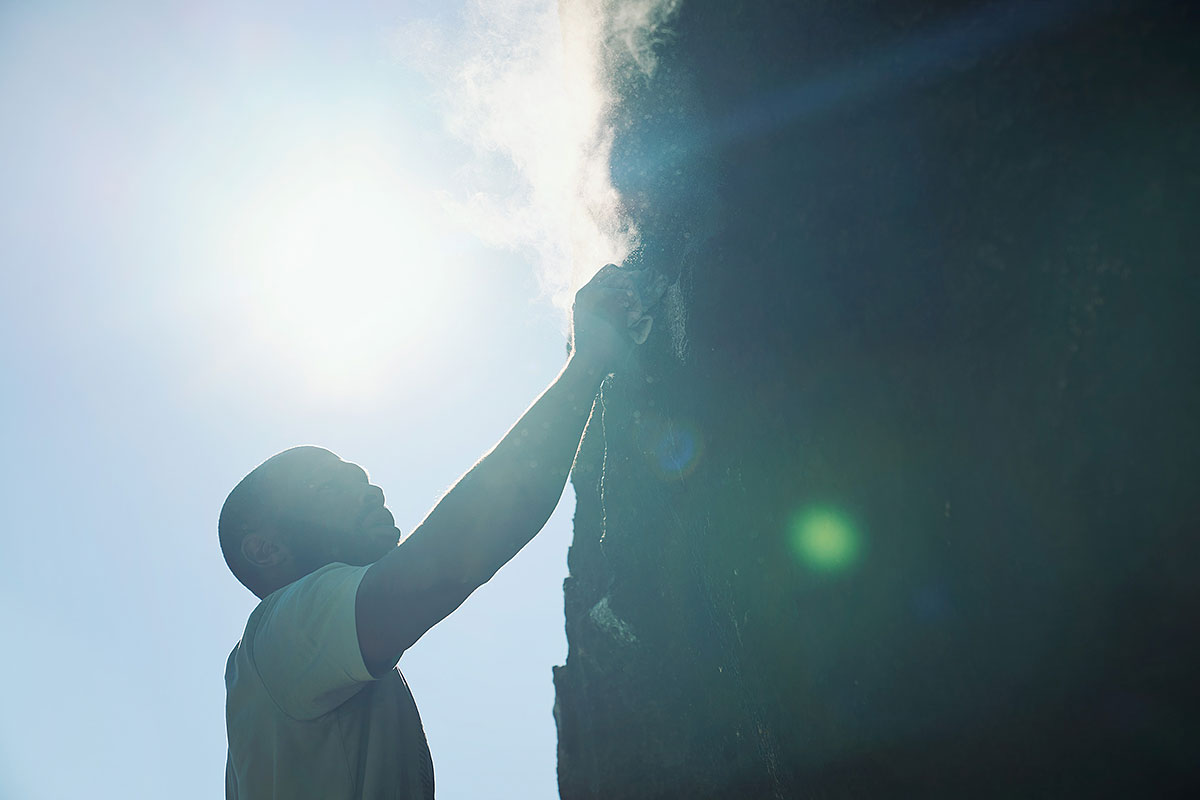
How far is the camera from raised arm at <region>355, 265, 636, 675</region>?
5.18ft

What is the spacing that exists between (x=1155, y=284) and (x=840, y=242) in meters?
0.54

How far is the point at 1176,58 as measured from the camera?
0.79m

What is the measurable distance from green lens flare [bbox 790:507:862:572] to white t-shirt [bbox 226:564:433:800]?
3.23 feet

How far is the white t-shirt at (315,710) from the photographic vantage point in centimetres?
166

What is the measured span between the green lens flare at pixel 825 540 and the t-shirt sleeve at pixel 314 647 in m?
0.98

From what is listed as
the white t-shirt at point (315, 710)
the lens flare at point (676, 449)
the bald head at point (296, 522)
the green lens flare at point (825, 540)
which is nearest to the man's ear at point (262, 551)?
the bald head at point (296, 522)

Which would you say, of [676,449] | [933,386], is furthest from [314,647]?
[933,386]

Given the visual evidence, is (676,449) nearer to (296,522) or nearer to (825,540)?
(825,540)

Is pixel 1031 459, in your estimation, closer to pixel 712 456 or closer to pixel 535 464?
pixel 712 456

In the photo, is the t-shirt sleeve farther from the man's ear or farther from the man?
the man's ear

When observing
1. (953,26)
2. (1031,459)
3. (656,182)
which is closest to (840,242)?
(953,26)

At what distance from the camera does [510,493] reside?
162 cm

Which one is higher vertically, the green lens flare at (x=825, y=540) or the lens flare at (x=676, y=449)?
the lens flare at (x=676, y=449)

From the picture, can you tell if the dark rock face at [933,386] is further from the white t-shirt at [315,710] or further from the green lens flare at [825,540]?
the white t-shirt at [315,710]
